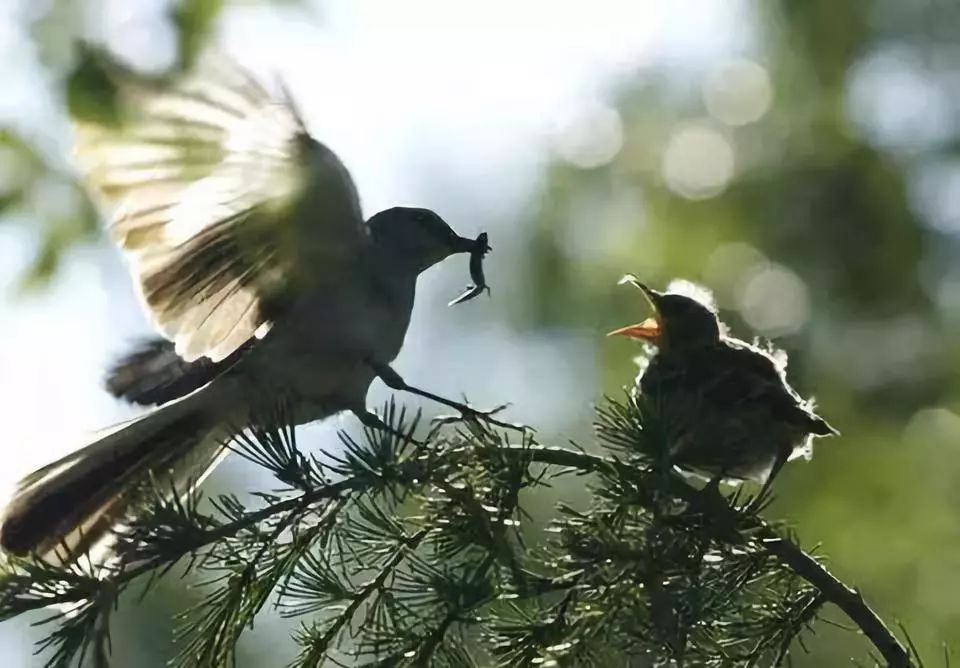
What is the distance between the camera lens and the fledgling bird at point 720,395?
221 centimetres

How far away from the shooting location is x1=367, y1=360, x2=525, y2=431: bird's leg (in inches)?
74.0

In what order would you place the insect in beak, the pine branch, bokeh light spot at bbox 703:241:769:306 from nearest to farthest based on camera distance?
1. the pine branch
2. the insect in beak
3. bokeh light spot at bbox 703:241:769:306

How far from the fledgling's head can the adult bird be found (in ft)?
0.10

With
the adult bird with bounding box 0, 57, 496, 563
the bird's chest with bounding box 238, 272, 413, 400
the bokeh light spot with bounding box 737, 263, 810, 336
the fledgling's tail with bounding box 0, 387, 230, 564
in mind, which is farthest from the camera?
the bokeh light spot with bounding box 737, 263, 810, 336

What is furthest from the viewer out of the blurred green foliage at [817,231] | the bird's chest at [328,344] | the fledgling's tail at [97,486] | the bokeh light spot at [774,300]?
the bokeh light spot at [774,300]

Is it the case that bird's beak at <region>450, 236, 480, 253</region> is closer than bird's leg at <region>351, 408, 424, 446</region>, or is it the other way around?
bird's leg at <region>351, 408, 424, 446</region>

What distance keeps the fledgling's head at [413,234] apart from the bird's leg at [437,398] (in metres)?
0.22

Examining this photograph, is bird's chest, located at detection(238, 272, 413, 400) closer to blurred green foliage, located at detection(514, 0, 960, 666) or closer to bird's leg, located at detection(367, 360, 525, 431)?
bird's leg, located at detection(367, 360, 525, 431)

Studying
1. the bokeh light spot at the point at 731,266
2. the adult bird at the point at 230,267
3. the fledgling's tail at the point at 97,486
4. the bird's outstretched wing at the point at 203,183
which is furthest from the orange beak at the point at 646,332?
the bokeh light spot at the point at 731,266

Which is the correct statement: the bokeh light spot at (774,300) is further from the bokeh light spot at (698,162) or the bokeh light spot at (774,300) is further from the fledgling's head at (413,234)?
the fledgling's head at (413,234)

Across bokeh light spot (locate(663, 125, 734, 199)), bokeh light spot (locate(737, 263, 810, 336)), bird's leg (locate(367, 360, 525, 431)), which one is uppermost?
Result: bokeh light spot (locate(663, 125, 734, 199))

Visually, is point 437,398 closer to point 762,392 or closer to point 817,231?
point 762,392

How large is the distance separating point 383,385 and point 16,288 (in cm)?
69

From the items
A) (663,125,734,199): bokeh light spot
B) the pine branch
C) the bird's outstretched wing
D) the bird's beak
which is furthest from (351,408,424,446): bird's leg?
(663,125,734,199): bokeh light spot
